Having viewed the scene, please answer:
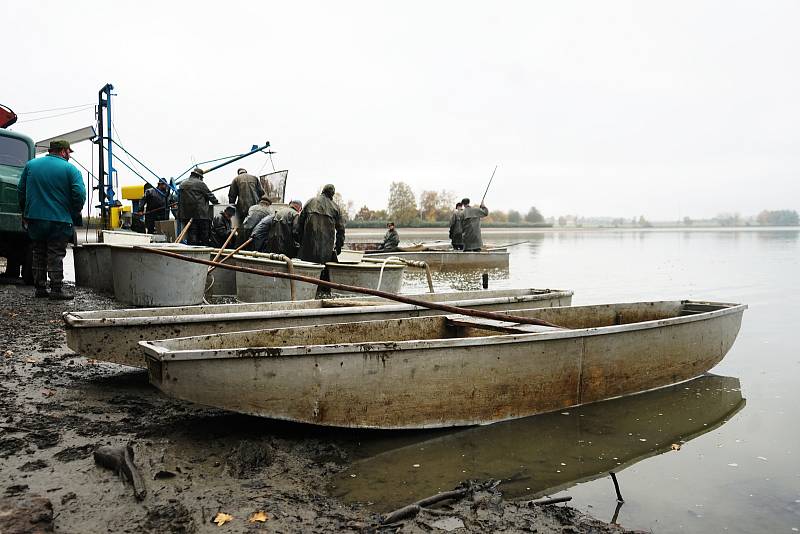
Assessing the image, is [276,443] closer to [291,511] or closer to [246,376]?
[246,376]

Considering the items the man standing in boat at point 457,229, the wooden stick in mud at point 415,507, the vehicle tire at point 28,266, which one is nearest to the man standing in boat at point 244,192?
the vehicle tire at point 28,266

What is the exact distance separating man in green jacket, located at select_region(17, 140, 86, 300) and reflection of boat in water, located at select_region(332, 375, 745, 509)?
20.1ft

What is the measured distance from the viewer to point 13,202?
10094 millimetres

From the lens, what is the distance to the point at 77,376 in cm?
539

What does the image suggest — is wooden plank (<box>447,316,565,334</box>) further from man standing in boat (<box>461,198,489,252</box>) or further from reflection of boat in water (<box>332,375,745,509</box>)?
man standing in boat (<box>461,198,489,252</box>)

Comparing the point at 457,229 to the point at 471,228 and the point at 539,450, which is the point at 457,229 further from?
the point at 539,450

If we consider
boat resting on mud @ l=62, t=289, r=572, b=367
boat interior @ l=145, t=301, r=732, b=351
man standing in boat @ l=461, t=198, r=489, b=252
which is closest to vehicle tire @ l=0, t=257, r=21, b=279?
boat resting on mud @ l=62, t=289, r=572, b=367

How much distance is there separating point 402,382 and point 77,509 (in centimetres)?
219

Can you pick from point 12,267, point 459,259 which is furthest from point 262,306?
point 459,259

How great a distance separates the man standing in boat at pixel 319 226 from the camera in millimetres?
10789

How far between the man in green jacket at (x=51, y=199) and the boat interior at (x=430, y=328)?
4.85m

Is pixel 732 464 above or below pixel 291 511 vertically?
below

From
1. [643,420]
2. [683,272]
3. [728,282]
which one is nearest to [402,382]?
[643,420]

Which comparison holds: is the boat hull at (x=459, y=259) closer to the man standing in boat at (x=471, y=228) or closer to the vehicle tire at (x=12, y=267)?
the man standing in boat at (x=471, y=228)
